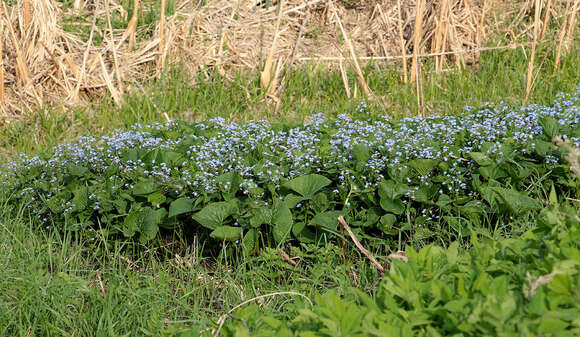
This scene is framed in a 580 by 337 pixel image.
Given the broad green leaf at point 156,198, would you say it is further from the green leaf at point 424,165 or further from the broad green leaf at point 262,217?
the green leaf at point 424,165

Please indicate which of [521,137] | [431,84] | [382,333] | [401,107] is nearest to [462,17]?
[431,84]

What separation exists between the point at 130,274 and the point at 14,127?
9.22ft

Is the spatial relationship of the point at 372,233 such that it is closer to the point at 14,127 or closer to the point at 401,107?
the point at 401,107

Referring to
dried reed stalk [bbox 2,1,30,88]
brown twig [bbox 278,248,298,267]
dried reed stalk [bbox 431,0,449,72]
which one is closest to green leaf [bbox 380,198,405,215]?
brown twig [bbox 278,248,298,267]

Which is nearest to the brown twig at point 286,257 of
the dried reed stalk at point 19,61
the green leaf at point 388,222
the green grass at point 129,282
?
the green grass at point 129,282

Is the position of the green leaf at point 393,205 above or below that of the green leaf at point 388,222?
above

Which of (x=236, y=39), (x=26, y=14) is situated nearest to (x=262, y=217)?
(x=26, y=14)

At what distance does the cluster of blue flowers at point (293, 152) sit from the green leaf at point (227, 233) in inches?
8.4

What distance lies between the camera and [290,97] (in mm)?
5816

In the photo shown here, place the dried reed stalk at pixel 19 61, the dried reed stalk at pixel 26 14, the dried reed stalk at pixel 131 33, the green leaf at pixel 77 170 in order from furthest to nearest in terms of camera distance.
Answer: the dried reed stalk at pixel 131 33
the dried reed stalk at pixel 26 14
the dried reed stalk at pixel 19 61
the green leaf at pixel 77 170

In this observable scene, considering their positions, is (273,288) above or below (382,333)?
below

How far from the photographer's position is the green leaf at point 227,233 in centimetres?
313

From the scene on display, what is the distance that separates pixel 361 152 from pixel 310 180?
367mm

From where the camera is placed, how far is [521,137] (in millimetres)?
3479
